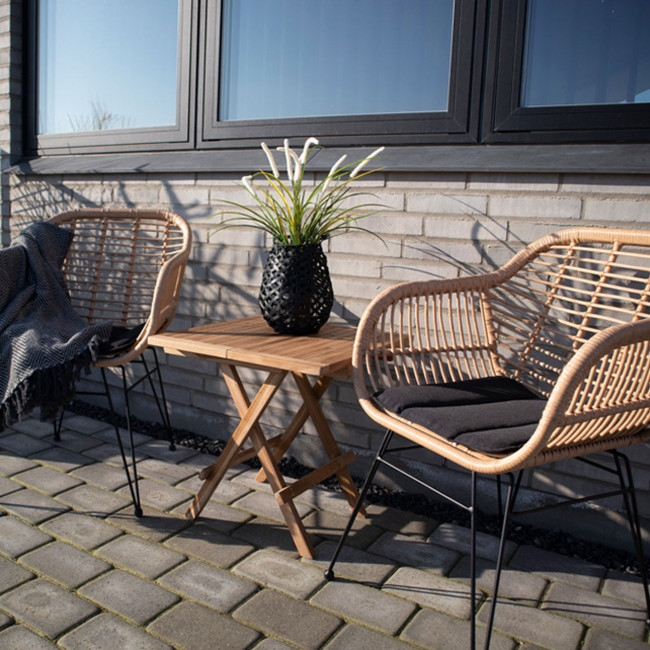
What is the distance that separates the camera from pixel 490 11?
2.13m

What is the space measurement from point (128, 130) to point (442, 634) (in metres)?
2.49

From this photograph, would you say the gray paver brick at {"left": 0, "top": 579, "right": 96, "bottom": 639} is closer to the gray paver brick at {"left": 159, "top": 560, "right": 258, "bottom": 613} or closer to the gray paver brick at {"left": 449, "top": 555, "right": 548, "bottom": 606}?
the gray paver brick at {"left": 159, "top": 560, "right": 258, "bottom": 613}

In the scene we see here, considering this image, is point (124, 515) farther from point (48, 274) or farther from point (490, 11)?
point (490, 11)

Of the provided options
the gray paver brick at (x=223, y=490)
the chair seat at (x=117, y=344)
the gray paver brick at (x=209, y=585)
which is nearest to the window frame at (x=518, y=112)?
the chair seat at (x=117, y=344)

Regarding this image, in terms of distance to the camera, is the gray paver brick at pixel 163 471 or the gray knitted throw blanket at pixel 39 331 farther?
the gray paver brick at pixel 163 471

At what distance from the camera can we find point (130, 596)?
167 cm

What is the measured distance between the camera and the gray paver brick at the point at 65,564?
5.71 feet

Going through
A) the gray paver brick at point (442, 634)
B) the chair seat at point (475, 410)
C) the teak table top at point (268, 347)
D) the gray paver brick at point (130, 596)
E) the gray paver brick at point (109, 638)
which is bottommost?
the gray paver brick at point (109, 638)

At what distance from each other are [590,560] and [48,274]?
2.03m

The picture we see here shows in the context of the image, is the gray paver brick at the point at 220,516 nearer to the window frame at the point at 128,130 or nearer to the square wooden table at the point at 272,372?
the square wooden table at the point at 272,372

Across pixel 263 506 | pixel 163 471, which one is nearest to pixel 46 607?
pixel 263 506

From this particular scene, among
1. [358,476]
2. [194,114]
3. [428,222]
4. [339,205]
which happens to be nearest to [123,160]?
[194,114]

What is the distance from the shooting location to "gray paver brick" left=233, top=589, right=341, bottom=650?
1.54 meters

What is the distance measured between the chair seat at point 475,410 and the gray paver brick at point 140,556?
0.74 metres
